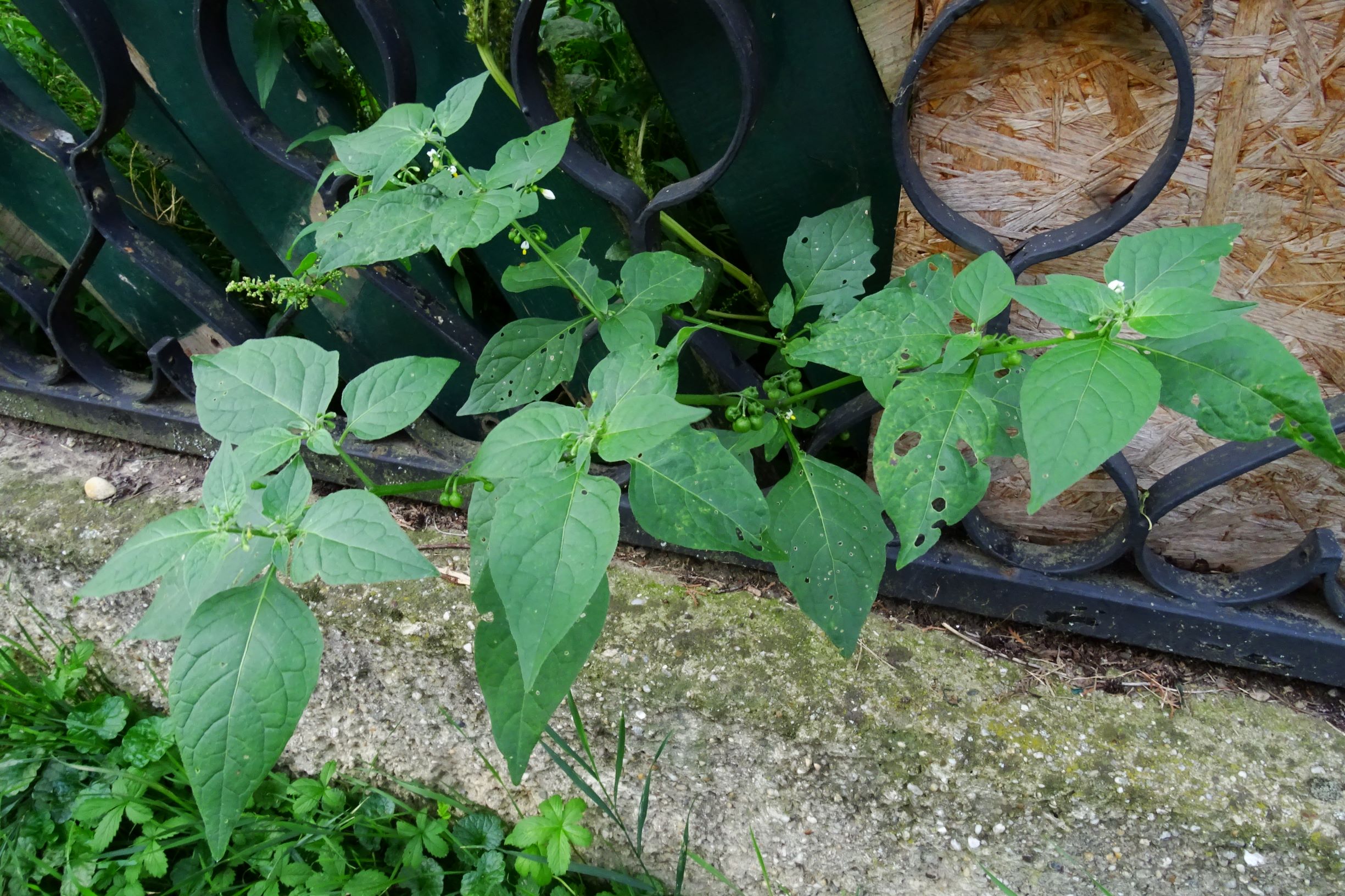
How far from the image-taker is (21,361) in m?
2.20

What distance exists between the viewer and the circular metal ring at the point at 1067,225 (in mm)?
914

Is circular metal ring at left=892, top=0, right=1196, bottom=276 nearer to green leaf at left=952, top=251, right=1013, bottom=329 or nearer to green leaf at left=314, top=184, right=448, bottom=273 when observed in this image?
green leaf at left=952, top=251, right=1013, bottom=329

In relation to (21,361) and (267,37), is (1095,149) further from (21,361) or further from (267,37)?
(21,361)

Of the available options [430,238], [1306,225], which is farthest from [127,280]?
[1306,225]

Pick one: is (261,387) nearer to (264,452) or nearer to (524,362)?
(264,452)

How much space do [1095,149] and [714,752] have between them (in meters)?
1.15

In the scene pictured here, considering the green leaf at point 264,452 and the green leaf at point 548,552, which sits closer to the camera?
the green leaf at point 548,552

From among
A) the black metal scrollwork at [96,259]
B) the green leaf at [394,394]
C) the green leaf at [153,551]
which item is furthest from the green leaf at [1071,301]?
the black metal scrollwork at [96,259]

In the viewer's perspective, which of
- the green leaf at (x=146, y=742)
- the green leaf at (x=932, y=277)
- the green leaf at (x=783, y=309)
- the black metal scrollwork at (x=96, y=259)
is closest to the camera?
the green leaf at (x=932, y=277)

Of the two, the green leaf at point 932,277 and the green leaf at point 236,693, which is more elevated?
the green leaf at point 932,277

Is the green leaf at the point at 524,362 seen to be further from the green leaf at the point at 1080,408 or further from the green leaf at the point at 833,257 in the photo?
the green leaf at the point at 1080,408

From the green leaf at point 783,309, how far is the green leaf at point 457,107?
0.51 metres

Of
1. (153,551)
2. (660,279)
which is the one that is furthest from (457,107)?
(153,551)

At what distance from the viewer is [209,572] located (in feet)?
3.07
